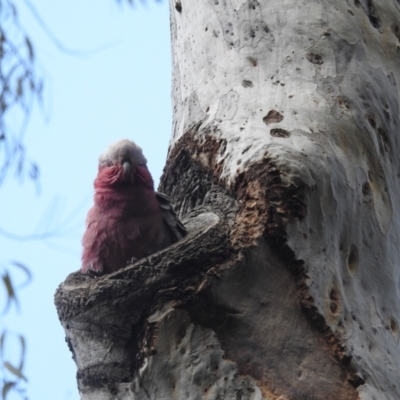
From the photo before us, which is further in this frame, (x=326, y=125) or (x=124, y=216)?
(x=124, y=216)

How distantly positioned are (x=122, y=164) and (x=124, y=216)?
0.27m

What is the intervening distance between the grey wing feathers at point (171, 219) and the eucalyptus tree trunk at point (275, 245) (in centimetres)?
10

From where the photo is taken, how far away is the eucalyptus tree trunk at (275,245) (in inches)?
68.8

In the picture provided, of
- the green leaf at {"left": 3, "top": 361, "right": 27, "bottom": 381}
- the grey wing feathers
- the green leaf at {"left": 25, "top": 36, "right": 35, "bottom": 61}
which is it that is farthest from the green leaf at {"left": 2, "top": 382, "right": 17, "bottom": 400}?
the green leaf at {"left": 25, "top": 36, "right": 35, "bottom": 61}

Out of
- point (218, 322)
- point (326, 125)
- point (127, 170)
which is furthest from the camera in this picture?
point (127, 170)

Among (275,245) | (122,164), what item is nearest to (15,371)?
(275,245)

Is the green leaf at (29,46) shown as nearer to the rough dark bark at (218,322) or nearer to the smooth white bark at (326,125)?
the smooth white bark at (326,125)

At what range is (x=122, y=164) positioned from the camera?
2.78 m

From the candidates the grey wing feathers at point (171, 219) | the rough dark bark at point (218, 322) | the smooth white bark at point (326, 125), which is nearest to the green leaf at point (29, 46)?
the smooth white bark at point (326, 125)

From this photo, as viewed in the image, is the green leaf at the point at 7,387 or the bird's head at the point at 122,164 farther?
the bird's head at the point at 122,164

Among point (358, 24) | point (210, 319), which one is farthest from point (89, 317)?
point (358, 24)

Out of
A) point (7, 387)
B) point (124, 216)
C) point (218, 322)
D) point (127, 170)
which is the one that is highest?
point (127, 170)

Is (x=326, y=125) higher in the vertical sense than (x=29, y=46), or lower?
lower

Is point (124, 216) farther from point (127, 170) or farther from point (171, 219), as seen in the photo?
point (171, 219)
